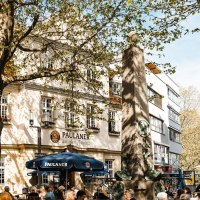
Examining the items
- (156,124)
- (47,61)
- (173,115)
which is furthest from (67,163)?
(173,115)

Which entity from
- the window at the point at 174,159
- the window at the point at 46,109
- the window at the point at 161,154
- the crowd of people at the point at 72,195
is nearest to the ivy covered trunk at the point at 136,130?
the crowd of people at the point at 72,195

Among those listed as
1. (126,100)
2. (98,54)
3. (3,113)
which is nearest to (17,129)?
(3,113)

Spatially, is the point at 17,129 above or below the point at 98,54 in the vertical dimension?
below

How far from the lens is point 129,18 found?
18109 millimetres

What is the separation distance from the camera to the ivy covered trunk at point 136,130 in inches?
522

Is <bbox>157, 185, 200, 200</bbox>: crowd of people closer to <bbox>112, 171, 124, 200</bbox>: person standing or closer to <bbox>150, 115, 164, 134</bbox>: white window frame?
<bbox>112, 171, 124, 200</bbox>: person standing

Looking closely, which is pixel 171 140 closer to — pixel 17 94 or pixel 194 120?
pixel 194 120

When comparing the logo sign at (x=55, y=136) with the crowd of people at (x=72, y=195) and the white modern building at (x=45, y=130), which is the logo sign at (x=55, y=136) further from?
the crowd of people at (x=72, y=195)

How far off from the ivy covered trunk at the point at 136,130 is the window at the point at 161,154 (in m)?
35.1

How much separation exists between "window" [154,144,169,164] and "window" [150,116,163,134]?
1729 mm

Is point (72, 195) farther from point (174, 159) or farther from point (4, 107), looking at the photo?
point (174, 159)

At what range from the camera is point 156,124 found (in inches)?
1996

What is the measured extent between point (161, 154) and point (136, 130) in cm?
3859

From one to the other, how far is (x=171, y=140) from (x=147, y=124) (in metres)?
44.1
